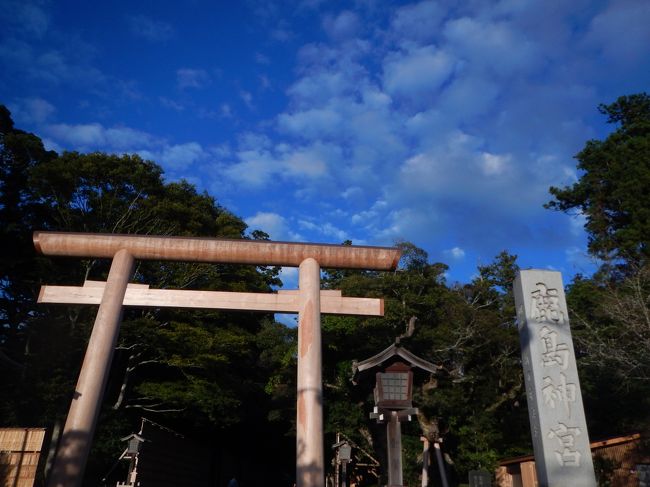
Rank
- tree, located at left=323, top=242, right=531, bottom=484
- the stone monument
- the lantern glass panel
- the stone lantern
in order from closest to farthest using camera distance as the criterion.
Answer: the stone monument, the stone lantern, the lantern glass panel, tree, located at left=323, top=242, right=531, bottom=484

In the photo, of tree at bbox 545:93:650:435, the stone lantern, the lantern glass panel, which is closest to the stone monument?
the stone lantern

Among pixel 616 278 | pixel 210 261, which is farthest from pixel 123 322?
pixel 616 278

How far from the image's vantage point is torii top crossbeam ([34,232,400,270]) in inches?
277

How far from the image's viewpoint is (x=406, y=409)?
9.89 metres

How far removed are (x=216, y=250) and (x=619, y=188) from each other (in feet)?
79.8

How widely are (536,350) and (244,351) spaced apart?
13.5 meters

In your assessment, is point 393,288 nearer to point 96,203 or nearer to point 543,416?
point 96,203

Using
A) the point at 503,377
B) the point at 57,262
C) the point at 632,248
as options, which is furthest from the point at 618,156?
the point at 57,262

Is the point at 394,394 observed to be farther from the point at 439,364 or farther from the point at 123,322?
the point at 439,364

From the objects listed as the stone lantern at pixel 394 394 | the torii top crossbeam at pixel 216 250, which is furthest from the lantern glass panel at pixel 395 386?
the torii top crossbeam at pixel 216 250

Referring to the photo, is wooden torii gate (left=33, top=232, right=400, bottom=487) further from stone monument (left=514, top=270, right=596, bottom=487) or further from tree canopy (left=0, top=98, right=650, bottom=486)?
tree canopy (left=0, top=98, right=650, bottom=486)

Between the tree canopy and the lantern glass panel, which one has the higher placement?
the tree canopy

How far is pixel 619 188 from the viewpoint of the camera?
2427cm

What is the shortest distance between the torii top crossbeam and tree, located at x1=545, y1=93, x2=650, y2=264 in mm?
18469
